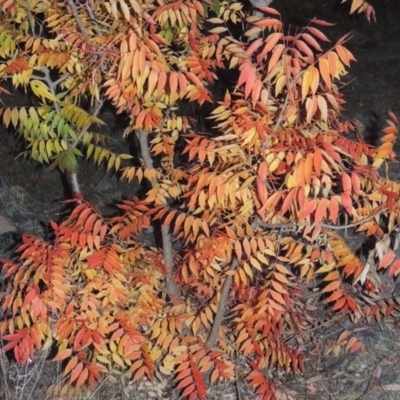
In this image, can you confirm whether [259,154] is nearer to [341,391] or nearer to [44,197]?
[341,391]

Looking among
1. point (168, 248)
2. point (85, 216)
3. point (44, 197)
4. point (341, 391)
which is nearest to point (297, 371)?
point (341, 391)

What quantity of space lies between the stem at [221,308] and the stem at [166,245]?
524 millimetres

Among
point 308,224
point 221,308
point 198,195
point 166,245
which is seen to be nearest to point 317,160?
point 308,224

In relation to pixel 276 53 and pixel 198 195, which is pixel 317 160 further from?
pixel 198 195

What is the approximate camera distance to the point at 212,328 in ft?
15.3

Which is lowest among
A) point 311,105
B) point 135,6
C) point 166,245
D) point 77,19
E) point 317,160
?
point 166,245

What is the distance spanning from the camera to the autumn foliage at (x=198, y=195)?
309 centimetres

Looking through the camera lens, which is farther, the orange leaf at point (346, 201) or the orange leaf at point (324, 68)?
the orange leaf at point (346, 201)

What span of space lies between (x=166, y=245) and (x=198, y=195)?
1252 millimetres

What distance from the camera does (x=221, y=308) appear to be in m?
4.46

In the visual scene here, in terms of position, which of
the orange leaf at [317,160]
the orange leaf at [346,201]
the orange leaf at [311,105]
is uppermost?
the orange leaf at [311,105]

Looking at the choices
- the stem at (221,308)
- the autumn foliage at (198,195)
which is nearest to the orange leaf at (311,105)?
the autumn foliage at (198,195)

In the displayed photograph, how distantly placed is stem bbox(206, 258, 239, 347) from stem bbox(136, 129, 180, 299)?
0.52 meters

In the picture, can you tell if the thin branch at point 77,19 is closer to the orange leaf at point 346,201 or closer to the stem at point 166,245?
the stem at point 166,245
